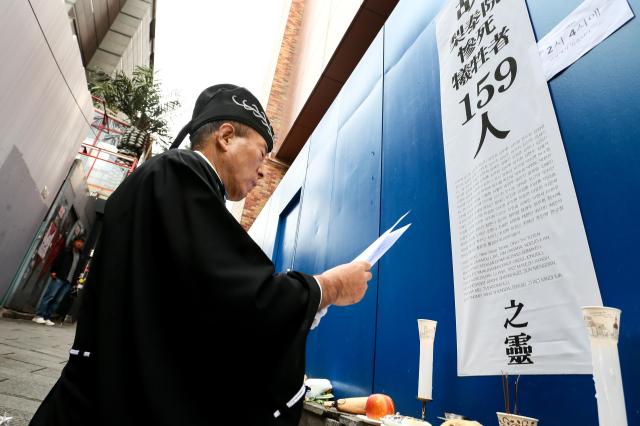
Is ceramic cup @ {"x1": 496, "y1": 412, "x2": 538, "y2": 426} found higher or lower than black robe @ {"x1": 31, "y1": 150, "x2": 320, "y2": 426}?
lower

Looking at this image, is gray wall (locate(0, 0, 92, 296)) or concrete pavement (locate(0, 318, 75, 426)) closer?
concrete pavement (locate(0, 318, 75, 426))

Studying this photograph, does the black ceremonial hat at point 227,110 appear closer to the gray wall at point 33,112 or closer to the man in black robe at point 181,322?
the man in black robe at point 181,322

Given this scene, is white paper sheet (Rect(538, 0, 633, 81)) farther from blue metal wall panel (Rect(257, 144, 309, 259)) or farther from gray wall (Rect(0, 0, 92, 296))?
gray wall (Rect(0, 0, 92, 296))

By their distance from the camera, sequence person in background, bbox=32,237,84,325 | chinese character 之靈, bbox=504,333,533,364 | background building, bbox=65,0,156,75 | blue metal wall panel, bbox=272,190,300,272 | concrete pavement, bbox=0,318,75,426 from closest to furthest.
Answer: chinese character 之靈, bbox=504,333,533,364
concrete pavement, bbox=0,318,75,426
blue metal wall panel, bbox=272,190,300,272
person in background, bbox=32,237,84,325
background building, bbox=65,0,156,75

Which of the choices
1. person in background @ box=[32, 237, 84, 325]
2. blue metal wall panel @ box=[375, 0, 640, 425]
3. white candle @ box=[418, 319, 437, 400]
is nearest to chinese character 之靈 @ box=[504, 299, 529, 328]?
blue metal wall panel @ box=[375, 0, 640, 425]

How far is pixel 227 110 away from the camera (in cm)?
135

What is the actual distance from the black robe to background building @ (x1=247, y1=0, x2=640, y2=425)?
3.13 feet

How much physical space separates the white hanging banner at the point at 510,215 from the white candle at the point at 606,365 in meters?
0.31

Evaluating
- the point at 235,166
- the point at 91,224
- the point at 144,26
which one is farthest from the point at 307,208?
the point at 144,26

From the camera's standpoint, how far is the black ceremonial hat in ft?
4.42

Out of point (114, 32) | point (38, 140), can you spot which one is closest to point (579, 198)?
point (38, 140)

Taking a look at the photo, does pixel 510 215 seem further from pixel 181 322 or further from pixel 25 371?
pixel 25 371

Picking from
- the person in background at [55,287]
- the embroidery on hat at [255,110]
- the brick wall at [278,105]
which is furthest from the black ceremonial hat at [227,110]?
the person in background at [55,287]

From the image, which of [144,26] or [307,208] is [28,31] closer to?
[307,208]
